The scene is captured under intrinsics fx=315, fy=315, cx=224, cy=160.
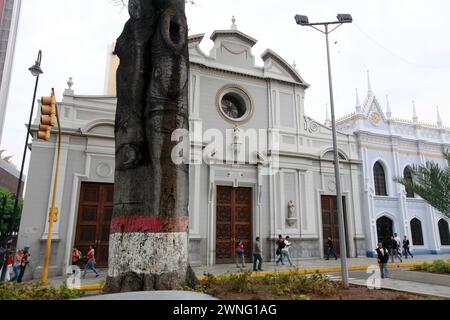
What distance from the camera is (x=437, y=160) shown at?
25297 mm

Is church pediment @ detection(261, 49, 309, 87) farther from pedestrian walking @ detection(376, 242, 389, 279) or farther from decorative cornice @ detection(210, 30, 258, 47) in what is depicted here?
pedestrian walking @ detection(376, 242, 389, 279)

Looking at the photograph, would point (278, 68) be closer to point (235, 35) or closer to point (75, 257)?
point (235, 35)

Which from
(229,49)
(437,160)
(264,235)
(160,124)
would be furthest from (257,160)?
(437,160)

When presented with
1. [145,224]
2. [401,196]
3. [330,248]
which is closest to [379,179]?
[401,196]

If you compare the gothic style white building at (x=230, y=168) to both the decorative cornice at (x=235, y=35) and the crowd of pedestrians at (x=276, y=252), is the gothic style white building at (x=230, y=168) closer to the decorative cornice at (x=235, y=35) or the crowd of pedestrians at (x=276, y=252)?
the decorative cornice at (x=235, y=35)

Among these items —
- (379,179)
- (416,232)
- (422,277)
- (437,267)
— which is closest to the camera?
(422,277)

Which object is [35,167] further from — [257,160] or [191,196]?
[257,160]

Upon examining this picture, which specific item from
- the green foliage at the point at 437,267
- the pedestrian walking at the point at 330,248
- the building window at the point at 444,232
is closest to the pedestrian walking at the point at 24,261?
the green foliage at the point at 437,267

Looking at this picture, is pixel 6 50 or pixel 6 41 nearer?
pixel 6 50

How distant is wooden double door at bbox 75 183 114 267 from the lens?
14.4 metres

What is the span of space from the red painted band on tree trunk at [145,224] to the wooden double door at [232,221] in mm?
12276

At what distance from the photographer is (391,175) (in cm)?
2295

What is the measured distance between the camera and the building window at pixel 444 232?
2386cm

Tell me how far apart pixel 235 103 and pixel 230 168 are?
4.53 m
